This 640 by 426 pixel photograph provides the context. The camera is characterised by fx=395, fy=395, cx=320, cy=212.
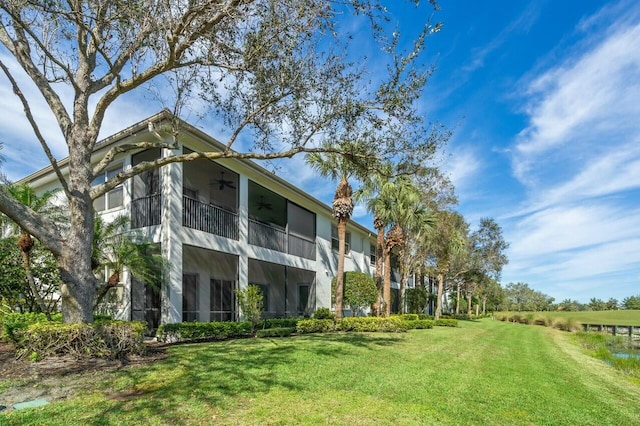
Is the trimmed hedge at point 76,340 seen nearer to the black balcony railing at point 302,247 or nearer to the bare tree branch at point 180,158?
the bare tree branch at point 180,158

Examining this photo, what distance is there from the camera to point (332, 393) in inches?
249

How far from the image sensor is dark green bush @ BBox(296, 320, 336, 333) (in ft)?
54.1

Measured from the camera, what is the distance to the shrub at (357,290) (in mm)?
23672

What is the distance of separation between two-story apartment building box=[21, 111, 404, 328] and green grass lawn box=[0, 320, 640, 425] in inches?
177

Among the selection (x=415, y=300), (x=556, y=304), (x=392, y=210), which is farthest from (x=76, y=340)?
(x=556, y=304)

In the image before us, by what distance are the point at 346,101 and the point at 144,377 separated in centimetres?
744

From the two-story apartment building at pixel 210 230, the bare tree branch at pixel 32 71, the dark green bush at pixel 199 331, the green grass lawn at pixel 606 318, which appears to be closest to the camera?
the bare tree branch at pixel 32 71

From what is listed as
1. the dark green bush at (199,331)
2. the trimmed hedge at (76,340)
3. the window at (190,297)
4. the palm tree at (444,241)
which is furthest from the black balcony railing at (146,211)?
the palm tree at (444,241)

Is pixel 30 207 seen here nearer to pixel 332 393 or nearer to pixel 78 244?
pixel 78 244

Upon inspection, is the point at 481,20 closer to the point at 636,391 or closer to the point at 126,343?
the point at 636,391

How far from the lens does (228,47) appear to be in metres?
8.96

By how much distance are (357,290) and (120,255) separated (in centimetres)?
1511

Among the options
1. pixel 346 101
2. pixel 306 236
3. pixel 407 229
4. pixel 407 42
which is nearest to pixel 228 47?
pixel 346 101

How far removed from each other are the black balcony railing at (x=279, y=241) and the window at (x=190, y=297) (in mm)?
2838
